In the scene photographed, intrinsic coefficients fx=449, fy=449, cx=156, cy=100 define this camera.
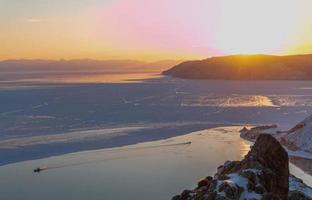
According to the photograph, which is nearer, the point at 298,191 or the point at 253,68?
the point at 298,191

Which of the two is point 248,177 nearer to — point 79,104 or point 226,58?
point 79,104

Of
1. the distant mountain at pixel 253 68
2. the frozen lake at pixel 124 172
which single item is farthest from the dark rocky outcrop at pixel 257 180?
the distant mountain at pixel 253 68

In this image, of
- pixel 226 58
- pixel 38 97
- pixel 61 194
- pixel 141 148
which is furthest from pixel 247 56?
pixel 61 194

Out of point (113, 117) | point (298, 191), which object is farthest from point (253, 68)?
point (298, 191)

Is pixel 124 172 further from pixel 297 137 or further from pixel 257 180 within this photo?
pixel 297 137

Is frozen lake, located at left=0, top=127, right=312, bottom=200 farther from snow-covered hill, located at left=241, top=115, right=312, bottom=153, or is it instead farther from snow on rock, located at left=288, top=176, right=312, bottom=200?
snow on rock, located at left=288, top=176, right=312, bottom=200

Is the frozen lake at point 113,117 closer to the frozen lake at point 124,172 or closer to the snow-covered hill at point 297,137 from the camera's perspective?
the frozen lake at point 124,172

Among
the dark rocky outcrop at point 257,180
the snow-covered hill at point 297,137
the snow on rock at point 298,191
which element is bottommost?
the snow-covered hill at point 297,137
